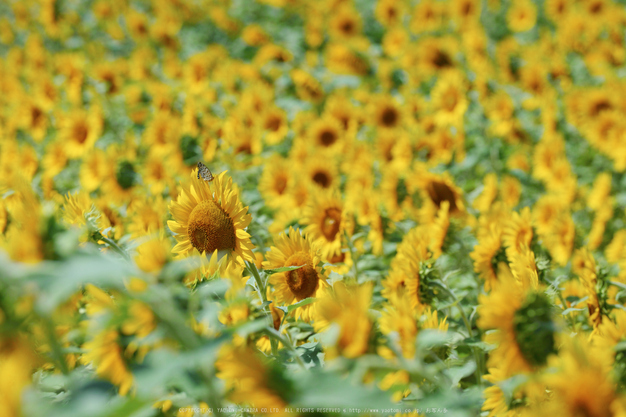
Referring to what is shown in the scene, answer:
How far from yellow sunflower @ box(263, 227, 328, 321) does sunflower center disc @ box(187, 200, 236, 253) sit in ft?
0.53

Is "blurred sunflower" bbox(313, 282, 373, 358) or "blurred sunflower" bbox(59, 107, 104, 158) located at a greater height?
"blurred sunflower" bbox(59, 107, 104, 158)

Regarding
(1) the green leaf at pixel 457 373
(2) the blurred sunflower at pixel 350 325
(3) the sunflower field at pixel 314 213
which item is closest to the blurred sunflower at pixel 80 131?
(3) the sunflower field at pixel 314 213

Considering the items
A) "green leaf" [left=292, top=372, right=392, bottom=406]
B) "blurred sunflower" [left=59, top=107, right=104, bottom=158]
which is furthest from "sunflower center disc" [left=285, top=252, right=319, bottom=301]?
"blurred sunflower" [left=59, top=107, right=104, bottom=158]

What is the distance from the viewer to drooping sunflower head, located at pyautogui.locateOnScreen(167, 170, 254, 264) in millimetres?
1336

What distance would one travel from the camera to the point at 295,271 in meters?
1.48

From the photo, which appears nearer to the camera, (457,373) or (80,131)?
(457,373)

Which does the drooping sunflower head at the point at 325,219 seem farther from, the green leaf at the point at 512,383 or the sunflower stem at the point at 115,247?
the green leaf at the point at 512,383

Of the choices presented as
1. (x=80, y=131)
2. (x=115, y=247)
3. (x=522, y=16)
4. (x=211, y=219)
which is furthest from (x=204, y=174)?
(x=522, y=16)

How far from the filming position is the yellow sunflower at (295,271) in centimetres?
145

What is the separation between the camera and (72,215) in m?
1.56

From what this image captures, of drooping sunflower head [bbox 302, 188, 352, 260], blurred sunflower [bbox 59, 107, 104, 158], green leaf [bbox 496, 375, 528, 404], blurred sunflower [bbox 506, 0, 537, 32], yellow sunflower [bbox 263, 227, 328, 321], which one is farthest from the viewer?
blurred sunflower [bbox 506, 0, 537, 32]

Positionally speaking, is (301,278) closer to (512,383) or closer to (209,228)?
(209,228)

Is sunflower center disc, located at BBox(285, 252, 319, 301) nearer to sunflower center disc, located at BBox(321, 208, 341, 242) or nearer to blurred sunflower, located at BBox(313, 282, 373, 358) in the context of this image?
sunflower center disc, located at BBox(321, 208, 341, 242)

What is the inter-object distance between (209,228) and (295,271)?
0.31 meters
